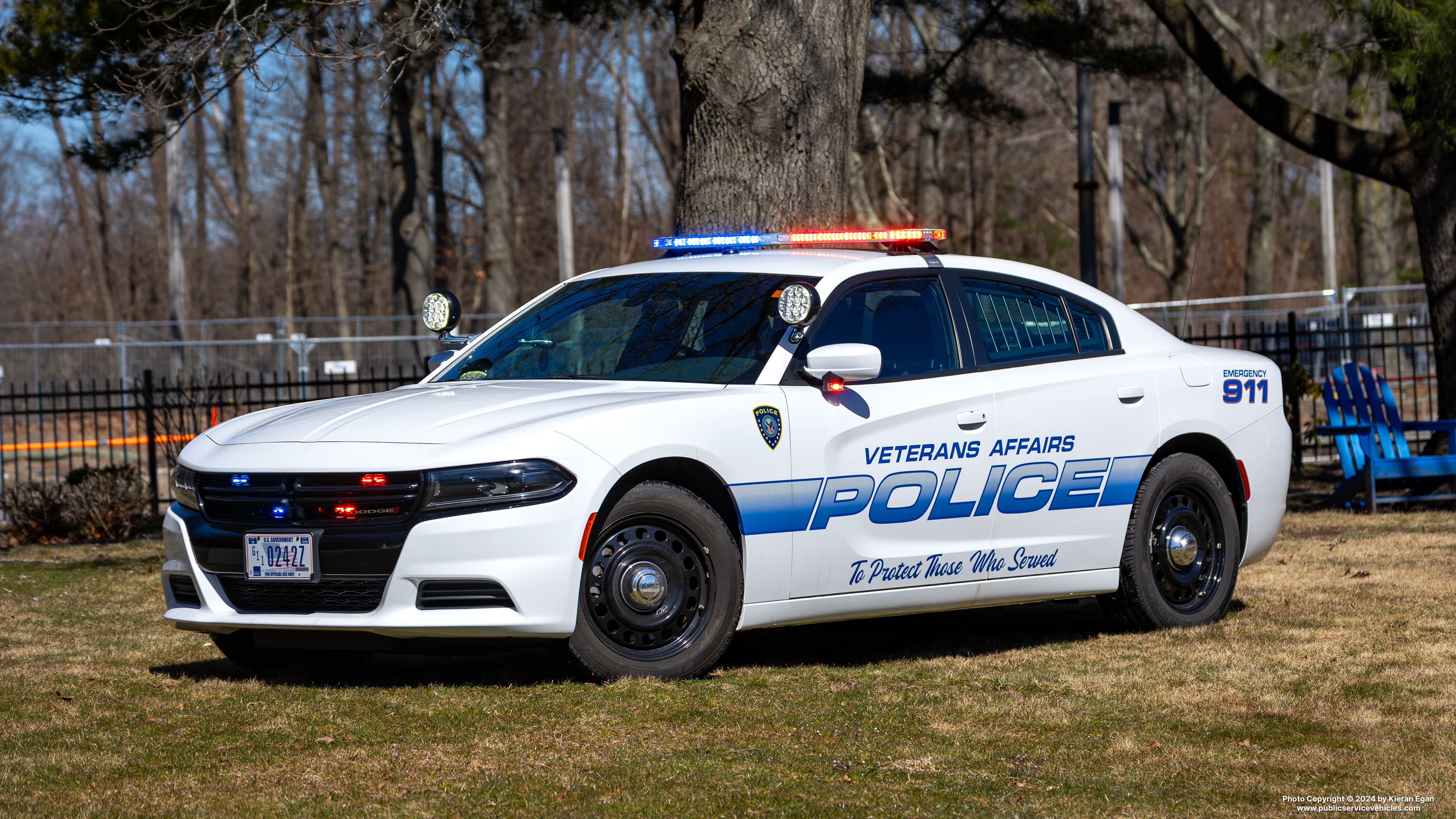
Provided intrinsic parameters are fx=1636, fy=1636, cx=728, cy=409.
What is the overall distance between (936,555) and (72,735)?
10.4ft

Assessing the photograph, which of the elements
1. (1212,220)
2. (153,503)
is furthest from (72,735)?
(1212,220)

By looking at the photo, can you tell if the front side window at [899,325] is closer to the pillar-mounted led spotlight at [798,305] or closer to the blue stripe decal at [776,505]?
the pillar-mounted led spotlight at [798,305]

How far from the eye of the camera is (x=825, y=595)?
20.0ft

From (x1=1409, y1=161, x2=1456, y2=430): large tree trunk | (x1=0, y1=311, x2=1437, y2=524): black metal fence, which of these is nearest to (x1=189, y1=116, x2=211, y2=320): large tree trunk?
(x1=0, y1=311, x2=1437, y2=524): black metal fence

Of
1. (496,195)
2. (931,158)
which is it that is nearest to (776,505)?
(496,195)

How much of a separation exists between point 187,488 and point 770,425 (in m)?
2.10

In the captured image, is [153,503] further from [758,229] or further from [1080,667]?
[1080,667]

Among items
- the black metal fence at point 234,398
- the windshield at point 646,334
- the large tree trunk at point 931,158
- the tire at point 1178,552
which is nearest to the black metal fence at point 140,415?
the black metal fence at point 234,398

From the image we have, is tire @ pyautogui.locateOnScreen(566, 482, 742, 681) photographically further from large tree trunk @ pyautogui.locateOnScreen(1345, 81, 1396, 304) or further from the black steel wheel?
large tree trunk @ pyautogui.locateOnScreen(1345, 81, 1396, 304)

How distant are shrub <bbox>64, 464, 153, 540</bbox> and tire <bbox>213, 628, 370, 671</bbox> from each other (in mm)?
7404

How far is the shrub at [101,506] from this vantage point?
13.3 m

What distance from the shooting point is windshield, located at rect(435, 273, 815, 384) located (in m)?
6.21

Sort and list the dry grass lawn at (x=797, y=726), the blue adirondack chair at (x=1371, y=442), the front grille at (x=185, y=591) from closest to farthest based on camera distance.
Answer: the dry grass lawn at (x=797, y=726) → the front grille at (x=185, y=591) → the blue adirondack chair at (x=1371, y=442)

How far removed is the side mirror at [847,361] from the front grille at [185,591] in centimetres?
233
